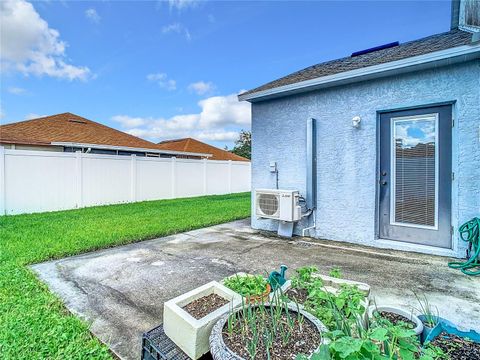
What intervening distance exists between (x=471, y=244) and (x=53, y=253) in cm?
605

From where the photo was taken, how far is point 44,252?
12.9 feet

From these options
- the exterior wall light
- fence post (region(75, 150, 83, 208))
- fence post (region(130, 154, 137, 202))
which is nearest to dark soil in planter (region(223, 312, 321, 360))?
the exterior wall light

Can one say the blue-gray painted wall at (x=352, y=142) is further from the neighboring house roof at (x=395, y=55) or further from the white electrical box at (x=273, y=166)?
the neighboring house roof at (x=395, y=55)

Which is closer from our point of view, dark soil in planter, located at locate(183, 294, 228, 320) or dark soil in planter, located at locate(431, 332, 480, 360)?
dark soil in planter, located at locate(431, 332, 480, 360)

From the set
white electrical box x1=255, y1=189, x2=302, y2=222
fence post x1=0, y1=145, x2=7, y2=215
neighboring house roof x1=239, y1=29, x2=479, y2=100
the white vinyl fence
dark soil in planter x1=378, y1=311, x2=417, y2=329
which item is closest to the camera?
dark soil in planter x1=378, y1=311, x2=417, y2=329

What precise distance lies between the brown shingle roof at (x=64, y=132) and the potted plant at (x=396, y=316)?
1373 cm

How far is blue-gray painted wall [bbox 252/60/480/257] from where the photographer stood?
3.61 meters

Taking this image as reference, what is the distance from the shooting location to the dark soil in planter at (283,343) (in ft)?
4.37

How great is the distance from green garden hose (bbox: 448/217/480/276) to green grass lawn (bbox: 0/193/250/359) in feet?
13.5

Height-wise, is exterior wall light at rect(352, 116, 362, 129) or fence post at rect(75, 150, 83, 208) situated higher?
exterior wall light at rect(352, 116, 362, 129)

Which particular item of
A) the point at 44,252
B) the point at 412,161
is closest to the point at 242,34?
the point at 412,161

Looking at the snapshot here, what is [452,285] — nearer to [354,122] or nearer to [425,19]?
[354,122]

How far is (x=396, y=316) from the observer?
1.82 metres

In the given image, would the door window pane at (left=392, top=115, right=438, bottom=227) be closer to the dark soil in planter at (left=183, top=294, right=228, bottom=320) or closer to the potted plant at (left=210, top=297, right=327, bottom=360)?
the potted plant at (left=210, top=297, right=327, bottom=360)
